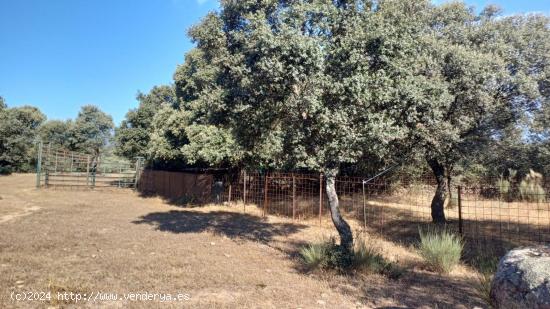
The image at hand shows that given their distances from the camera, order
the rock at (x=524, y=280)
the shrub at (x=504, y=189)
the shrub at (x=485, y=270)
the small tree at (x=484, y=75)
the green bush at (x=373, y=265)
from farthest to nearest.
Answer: the shrub at (x=504, y=189), the small tree at (x=484, y=75), the green bush at (x=373, y=265), the shrub at (x=485, y=270), the rock at (x=524, y=280)

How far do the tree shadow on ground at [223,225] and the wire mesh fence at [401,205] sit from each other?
1360mm

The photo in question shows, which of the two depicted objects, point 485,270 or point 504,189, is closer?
point 485,270

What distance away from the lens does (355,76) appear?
6.43m

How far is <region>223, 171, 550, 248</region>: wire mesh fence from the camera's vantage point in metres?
11.3

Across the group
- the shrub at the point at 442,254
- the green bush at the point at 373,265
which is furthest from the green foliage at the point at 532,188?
the green bush at the point at 373,265

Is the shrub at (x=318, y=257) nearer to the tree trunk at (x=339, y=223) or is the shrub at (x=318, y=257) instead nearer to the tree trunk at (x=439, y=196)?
the tree trunk at (x=339, y=223)

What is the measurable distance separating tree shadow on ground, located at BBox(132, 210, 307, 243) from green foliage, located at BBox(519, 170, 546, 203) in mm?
10055

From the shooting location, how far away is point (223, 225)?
40.2 ft

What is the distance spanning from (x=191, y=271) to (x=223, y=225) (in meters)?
5.89

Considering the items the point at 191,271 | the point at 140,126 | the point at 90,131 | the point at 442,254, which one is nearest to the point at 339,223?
the point at 442,254

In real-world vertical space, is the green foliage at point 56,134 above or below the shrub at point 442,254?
above

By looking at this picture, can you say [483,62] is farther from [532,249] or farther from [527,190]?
[527,190]

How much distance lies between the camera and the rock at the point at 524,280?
384cm

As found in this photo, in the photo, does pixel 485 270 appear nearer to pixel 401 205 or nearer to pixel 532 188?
pixel 401 205
